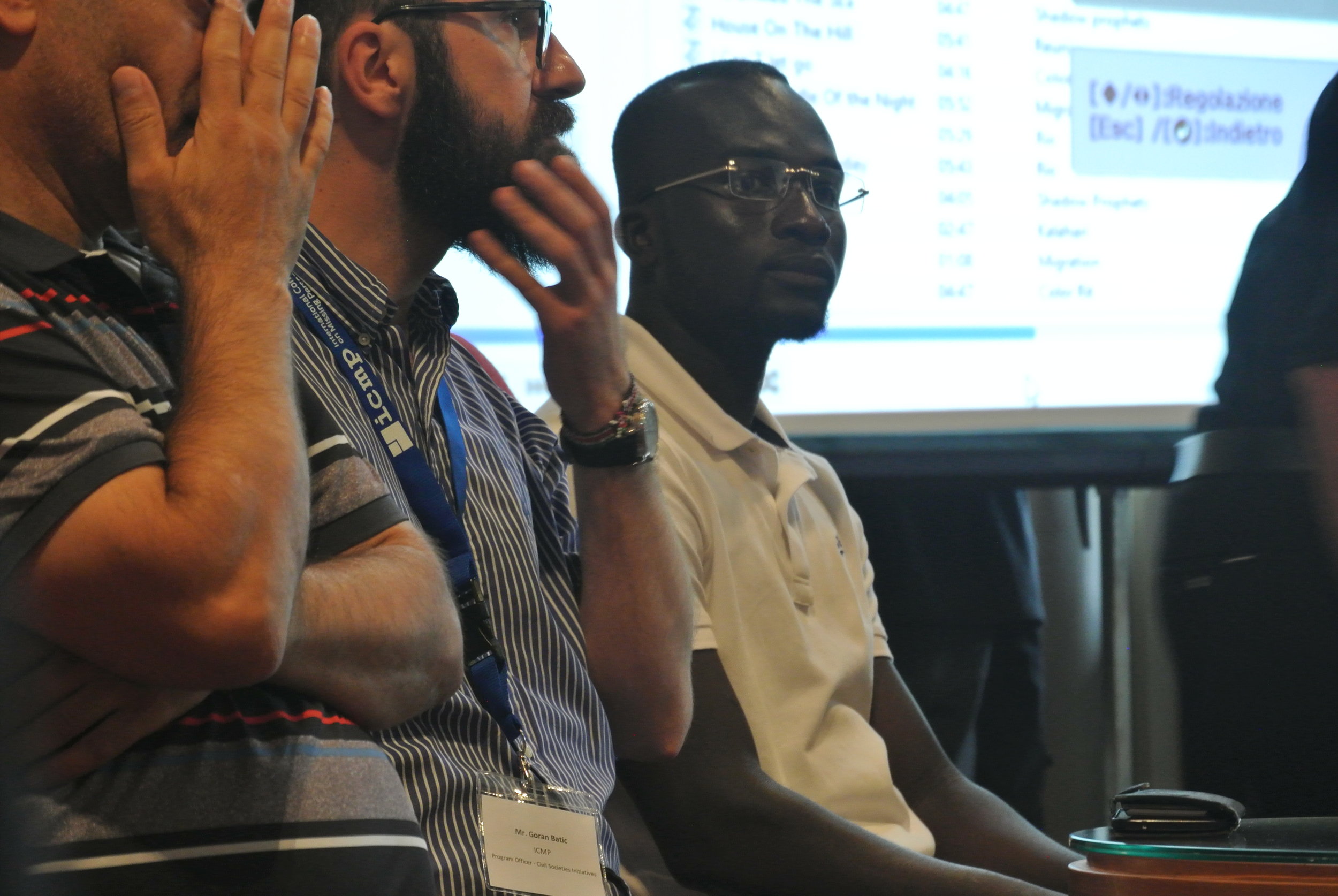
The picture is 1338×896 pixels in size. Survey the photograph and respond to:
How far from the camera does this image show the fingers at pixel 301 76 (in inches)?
39.8

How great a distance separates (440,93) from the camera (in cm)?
147

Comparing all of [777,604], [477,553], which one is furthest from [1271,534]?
[477,553]

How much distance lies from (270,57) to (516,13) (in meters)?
0.55

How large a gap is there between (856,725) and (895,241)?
1112 mm

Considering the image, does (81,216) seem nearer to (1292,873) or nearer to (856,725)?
(1292,873)

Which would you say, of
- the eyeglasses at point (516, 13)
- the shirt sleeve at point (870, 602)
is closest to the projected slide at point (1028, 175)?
the shirt sleeve at point (870, 602)

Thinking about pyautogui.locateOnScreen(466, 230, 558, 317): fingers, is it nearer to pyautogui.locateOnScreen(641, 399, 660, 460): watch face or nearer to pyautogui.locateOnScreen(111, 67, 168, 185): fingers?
pyautogui.locateOnScreen(641, 399, 660, 460): watch face

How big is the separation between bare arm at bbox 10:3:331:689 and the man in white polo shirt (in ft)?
2.89

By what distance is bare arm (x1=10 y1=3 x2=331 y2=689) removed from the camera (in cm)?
82

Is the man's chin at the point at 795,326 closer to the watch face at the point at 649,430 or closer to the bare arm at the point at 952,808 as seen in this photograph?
the bare arm at the point at 952,808

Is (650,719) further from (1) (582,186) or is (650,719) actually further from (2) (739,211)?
(2) (739,211)

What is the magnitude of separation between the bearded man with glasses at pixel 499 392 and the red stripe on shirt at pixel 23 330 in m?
0.37

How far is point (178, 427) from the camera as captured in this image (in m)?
0.88

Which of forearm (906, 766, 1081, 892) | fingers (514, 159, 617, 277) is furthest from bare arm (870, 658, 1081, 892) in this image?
fingers (514, 159, 617, 277)
